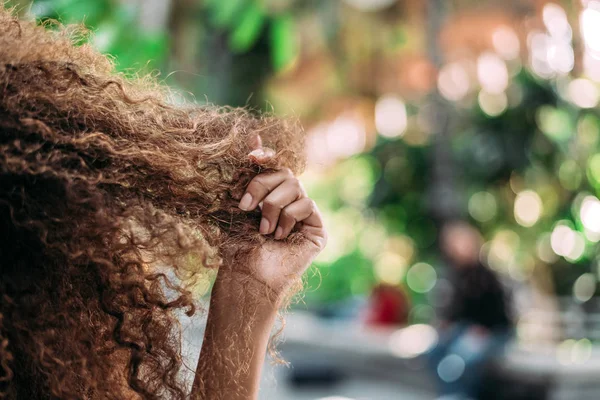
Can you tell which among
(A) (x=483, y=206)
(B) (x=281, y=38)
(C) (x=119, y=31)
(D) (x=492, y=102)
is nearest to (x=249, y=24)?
(B) (x=281, y=38)

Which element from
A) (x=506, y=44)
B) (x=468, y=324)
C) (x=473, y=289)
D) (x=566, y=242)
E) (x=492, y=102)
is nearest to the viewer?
(x=473, y=289)

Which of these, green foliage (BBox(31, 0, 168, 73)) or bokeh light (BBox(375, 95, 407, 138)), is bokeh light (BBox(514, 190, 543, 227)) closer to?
bokeh light (BBox(375, 95, 407, 138))

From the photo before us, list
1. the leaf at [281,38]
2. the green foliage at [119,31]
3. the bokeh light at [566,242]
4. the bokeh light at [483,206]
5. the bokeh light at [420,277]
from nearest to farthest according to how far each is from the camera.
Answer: the green foliage at [119,31] → the leaf at [281,38] → the bokeh light at [566,242] → the bokeh light at [483,206] → the bokeh light at [420,277]

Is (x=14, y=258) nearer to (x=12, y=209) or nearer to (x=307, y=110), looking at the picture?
(x=12, y=209)

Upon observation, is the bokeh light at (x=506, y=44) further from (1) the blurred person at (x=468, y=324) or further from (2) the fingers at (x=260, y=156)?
(2) the fingers at (x=260, y=156)

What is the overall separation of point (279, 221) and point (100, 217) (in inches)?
15.1

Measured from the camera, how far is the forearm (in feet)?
5.19

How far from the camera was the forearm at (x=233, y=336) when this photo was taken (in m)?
1.58

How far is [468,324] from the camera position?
7273 millimetres

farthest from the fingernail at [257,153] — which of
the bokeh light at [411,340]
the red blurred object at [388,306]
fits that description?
the red blurred object at [388,306]

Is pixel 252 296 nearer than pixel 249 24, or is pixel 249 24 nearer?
pixel 252 296

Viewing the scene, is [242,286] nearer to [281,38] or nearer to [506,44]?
[281,38]

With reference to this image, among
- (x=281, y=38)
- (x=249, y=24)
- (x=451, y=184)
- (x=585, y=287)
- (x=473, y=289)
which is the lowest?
(x=249, y=24)

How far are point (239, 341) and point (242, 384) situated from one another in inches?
4.0
